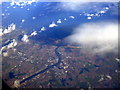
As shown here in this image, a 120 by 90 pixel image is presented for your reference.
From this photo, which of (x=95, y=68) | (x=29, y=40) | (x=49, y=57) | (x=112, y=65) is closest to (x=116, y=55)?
(x=112, y=65)

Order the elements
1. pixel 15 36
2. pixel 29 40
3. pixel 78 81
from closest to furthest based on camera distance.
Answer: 1. pixel 78 81
2. pixel 29 40
3. pixel 15 36

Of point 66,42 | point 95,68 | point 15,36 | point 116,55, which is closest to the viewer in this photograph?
point 95,68

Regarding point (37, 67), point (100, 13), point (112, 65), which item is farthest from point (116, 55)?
point (100, 13)

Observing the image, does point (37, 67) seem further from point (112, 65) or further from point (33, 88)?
point (112, 65)

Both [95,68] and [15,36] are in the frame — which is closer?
[95,68]

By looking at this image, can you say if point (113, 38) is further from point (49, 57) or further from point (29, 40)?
point (29, 40)

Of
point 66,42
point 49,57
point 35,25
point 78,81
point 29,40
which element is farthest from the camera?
point 35,25

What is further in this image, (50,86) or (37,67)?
(37,67)
